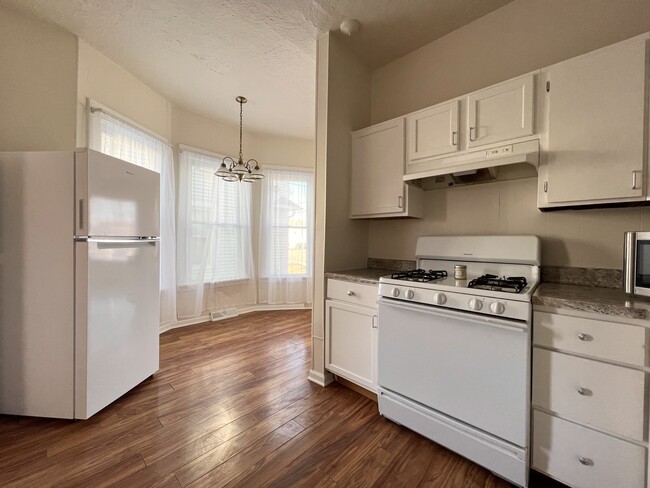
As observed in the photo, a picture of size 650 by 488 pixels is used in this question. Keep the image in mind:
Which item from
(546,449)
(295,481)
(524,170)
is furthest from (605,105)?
(295,481)

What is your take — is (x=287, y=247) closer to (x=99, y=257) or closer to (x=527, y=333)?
(x=99, y=257)

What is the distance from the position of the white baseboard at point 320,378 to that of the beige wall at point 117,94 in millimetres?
2816

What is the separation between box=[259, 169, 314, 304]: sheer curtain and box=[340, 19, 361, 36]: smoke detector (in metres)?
2.53

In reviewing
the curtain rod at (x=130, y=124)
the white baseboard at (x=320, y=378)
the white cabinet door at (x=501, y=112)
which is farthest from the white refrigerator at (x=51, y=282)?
the white cabinet door at (x=501, y=112)

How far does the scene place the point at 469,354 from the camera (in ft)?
4.62

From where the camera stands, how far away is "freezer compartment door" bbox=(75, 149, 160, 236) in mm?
1679

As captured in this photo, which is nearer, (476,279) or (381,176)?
(476,279)

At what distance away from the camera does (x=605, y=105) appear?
140 cm

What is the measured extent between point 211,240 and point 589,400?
12.8ft

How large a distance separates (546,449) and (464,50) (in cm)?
261

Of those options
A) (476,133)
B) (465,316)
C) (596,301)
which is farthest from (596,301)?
(476,133)

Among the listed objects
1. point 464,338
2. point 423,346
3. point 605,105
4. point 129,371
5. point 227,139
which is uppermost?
point 227,139

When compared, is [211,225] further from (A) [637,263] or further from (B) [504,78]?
(A) [637,263]

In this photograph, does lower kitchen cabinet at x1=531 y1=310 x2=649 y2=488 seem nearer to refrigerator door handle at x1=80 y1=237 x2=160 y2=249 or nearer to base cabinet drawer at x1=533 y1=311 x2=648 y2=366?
base cabinet drawer at x1=533 y1=311 x2=648 y2=366
